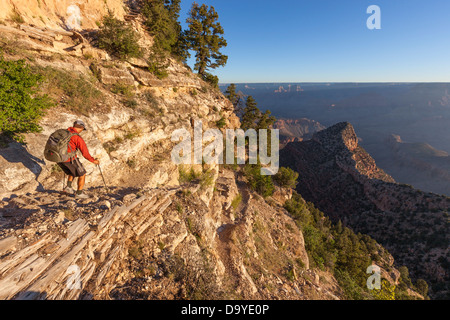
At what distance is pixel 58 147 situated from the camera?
5121mm

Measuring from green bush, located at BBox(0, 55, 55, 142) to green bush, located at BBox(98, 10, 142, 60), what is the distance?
26.5ft

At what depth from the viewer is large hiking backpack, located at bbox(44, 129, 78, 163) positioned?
5074 millimetres

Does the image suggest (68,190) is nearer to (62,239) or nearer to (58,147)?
(58,147)

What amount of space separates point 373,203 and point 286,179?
40.7 metres

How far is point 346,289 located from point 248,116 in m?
27.4

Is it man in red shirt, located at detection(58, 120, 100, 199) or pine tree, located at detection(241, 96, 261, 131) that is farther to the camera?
pine tree, located at detection(241, 96, 261, 131)

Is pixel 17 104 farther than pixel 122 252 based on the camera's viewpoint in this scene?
Yes

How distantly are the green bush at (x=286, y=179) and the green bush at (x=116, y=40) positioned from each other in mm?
21201

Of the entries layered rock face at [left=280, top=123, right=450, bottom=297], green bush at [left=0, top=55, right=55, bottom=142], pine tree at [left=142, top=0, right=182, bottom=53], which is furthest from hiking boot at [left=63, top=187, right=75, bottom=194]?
layered rock face at [left=280, top=123, right=450, bottom=297]

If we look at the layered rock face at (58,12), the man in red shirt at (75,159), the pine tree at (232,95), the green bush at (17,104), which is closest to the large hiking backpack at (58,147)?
the man in red shirt at (75,159)

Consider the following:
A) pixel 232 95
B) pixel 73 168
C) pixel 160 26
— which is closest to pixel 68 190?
pixel 73 168

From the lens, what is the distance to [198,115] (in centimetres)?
1762

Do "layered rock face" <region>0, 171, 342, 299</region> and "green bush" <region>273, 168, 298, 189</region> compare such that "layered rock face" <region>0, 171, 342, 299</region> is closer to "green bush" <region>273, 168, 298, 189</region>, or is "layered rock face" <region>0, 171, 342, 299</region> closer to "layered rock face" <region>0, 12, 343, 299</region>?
"layered rock face" <region>0, 12, 343, 299</region>
